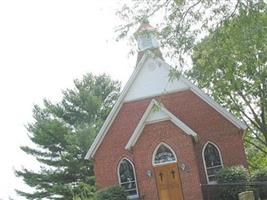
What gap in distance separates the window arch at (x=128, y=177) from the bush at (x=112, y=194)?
95 centimetres

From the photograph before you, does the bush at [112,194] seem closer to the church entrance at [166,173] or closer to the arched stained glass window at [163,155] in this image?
the church entrance at [166,173]

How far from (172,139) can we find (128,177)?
11.2ft

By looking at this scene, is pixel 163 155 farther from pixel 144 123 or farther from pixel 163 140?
pixel 144 123

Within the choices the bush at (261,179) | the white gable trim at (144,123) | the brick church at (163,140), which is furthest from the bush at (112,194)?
the bush at (261,179)

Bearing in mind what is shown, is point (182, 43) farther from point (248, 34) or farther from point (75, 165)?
point (75, 165)

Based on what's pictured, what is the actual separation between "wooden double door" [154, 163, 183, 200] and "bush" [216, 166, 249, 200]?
196 cm

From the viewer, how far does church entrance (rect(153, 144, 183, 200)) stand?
2456cm

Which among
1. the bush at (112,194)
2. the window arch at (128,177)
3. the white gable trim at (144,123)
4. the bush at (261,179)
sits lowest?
the bush at (261,179)

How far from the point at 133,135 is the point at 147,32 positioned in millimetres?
10540

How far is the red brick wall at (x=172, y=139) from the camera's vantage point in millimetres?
24609

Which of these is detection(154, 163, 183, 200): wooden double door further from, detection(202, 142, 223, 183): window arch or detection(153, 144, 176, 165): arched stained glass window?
detection(202, 142, 223, 183): window arch

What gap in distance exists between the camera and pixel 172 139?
24.7 m

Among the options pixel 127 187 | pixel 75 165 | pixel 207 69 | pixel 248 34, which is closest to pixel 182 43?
pixel 207 69

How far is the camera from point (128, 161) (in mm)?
26734
